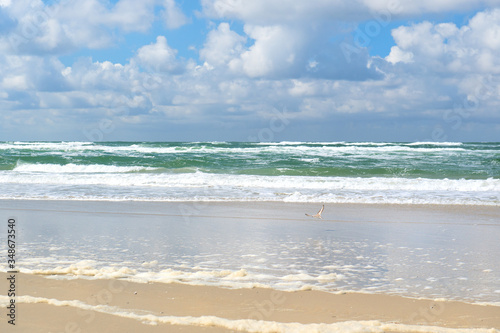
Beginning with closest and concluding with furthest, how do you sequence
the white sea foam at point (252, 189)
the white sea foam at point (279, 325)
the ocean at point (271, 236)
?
the white sea foam at point (279, 325) → the ocean at point (271, 236) → the white sea foam at point (252, 189)

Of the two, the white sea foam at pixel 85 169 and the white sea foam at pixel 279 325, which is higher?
the white sea foam at pixel 85 169

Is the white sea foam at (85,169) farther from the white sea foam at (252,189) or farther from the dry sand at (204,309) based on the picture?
the dry sand at (204,309)

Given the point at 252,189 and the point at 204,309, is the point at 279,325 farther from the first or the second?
the point at 252,189

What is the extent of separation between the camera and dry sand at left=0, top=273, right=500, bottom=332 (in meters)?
3.46

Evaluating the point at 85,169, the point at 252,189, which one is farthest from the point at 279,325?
the point at 85,169

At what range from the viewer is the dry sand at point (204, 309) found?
346 centimetres

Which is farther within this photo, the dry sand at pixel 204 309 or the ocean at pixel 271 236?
the ocean at pixel 271 236

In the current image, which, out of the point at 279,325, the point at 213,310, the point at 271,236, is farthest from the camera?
the point at 271,236

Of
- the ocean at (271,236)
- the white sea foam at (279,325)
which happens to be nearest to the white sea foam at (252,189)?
the ocean at (271,236)

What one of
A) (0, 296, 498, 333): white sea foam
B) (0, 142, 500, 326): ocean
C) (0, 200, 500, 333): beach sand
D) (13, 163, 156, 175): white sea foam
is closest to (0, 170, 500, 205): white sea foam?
(0, 142, 500, 326): ocean

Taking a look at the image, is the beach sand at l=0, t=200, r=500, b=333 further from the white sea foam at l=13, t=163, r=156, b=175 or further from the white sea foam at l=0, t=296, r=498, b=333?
the white sea foam at l=13, t=163, r=156, b=175

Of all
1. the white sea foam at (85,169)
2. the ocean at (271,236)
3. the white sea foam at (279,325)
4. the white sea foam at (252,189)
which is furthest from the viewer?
the white sea foam at (85,169)

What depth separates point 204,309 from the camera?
3.82 meters

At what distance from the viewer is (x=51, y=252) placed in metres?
5.87
